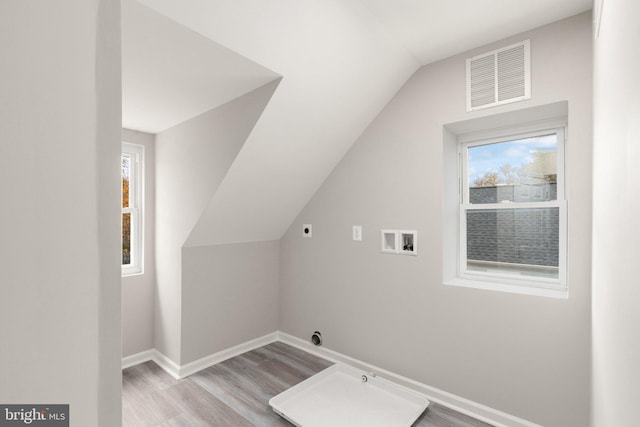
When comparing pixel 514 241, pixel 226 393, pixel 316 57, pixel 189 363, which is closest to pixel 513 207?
pixel 514 241

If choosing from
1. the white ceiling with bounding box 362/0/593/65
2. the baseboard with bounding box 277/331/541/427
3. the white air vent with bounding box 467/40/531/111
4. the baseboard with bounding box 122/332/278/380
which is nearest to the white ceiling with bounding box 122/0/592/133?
the white ceiling with bounding box 362/0/593/65

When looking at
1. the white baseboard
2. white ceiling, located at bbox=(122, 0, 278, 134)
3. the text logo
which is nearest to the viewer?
the text logo

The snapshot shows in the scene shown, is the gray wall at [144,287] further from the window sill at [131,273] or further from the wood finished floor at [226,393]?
the wood finished floor at [226,393]

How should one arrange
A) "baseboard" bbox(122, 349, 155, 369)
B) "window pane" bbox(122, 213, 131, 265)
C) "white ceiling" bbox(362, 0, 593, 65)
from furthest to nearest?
"window pane" bbox(122, 213, 131, 265), "baseboard" bbox(122, 349, 155, 369), "white ceiling" bbox(362, 0, 593, 65)

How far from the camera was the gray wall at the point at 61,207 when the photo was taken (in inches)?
12.9

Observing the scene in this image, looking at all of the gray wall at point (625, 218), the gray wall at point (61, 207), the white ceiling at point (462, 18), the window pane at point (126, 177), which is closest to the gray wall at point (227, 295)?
the window pane at point (126, 177)

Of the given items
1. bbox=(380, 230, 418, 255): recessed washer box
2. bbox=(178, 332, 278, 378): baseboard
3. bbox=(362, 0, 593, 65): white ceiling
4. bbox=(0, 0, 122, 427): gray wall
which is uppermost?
bbox=(362, 0, 593, 65): white ceiling

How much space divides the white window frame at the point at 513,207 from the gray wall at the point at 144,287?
272cm

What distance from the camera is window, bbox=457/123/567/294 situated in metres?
2.06

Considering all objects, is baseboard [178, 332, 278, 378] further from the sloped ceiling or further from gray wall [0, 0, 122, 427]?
gray wall [0, 0, 122, 427]

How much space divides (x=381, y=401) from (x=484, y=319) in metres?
0.93

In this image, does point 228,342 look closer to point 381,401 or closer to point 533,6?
point 381,401

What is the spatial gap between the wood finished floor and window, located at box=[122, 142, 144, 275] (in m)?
0.98

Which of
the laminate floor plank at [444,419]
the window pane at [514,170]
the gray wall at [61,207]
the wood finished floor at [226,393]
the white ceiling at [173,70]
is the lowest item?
the wood finished floor at [226,393]
